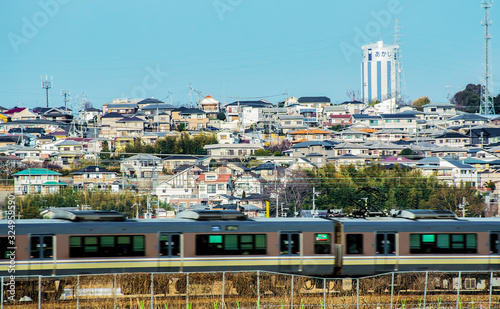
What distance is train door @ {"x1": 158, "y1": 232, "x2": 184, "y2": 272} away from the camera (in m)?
12.8

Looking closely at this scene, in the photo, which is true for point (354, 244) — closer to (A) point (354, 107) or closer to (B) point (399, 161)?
(B) point (399, 161)

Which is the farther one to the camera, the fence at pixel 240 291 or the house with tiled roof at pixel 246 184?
the house with tiled roof at pixel 246 184

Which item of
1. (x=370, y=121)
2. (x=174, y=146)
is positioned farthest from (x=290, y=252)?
(x=370, y=121)

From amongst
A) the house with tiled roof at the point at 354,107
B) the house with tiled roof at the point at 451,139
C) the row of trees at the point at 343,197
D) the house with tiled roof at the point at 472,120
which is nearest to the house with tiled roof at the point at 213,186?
the row of trees at the point at 343,197

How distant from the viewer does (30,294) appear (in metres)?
10.6

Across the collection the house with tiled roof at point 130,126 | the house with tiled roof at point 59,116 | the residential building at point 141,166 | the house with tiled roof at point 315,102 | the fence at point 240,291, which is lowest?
the fence at point 240,291

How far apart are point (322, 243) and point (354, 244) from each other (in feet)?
2.49

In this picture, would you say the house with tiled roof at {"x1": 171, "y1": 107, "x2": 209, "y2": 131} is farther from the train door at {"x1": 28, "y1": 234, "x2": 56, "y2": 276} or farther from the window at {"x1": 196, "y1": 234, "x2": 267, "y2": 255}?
the train door at {"x1": 28, "y1": 234, "x2": 56, "y2": 276}

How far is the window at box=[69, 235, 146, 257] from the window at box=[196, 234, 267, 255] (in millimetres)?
1538

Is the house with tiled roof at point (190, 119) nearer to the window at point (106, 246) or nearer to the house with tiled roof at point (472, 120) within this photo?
the house with tiled roof at point (472, 120)

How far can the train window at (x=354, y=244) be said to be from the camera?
1339 centimetres

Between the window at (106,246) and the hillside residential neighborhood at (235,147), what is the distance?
15.4 metres

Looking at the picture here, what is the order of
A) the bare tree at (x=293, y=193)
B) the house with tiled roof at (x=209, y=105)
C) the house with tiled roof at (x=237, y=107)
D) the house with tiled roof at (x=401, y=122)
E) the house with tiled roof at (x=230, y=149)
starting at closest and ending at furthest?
the bare tree at (x=293, y=193), the house with tiled roof at (x=230, y=149), the house with tiled roof at (x=401, y=122), the house with tiled roof at (x=237, y=107), the house with tiled roof at (x=209, y=105)

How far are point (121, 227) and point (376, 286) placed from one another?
5.61 m
